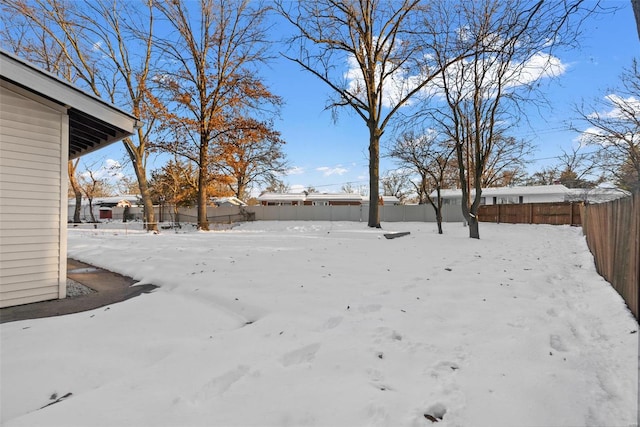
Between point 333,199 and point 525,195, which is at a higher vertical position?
point 525,195

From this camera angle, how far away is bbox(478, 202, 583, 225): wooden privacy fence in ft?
65.2

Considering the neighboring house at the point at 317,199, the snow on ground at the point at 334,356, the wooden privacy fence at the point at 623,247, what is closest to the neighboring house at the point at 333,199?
the neighboring house at the point at 317,199

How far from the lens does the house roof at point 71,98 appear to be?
3930 millimetres

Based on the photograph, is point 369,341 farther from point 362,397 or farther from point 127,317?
point 127,317

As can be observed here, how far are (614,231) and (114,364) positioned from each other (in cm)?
590

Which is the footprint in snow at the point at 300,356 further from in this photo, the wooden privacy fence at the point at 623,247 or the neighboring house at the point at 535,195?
the neighboring house at the point at 535,195

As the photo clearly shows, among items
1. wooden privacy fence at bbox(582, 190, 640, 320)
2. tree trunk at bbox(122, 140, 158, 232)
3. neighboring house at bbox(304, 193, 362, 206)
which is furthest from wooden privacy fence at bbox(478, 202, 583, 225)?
tree trunk at bbox(122, 140, 158, 232)

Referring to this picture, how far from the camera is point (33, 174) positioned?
438 centimetres

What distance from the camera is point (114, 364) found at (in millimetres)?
2475

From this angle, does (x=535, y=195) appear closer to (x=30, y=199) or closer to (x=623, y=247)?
(x=623, y=247)

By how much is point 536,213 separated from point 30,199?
84.1 ft

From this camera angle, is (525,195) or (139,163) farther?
(525,195)

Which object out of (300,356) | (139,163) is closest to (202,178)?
(139,163)

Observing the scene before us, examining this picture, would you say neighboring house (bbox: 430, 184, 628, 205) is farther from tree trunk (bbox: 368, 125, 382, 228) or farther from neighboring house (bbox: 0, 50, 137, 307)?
neighboring house (bbox: 0, 50, 137, 307)
